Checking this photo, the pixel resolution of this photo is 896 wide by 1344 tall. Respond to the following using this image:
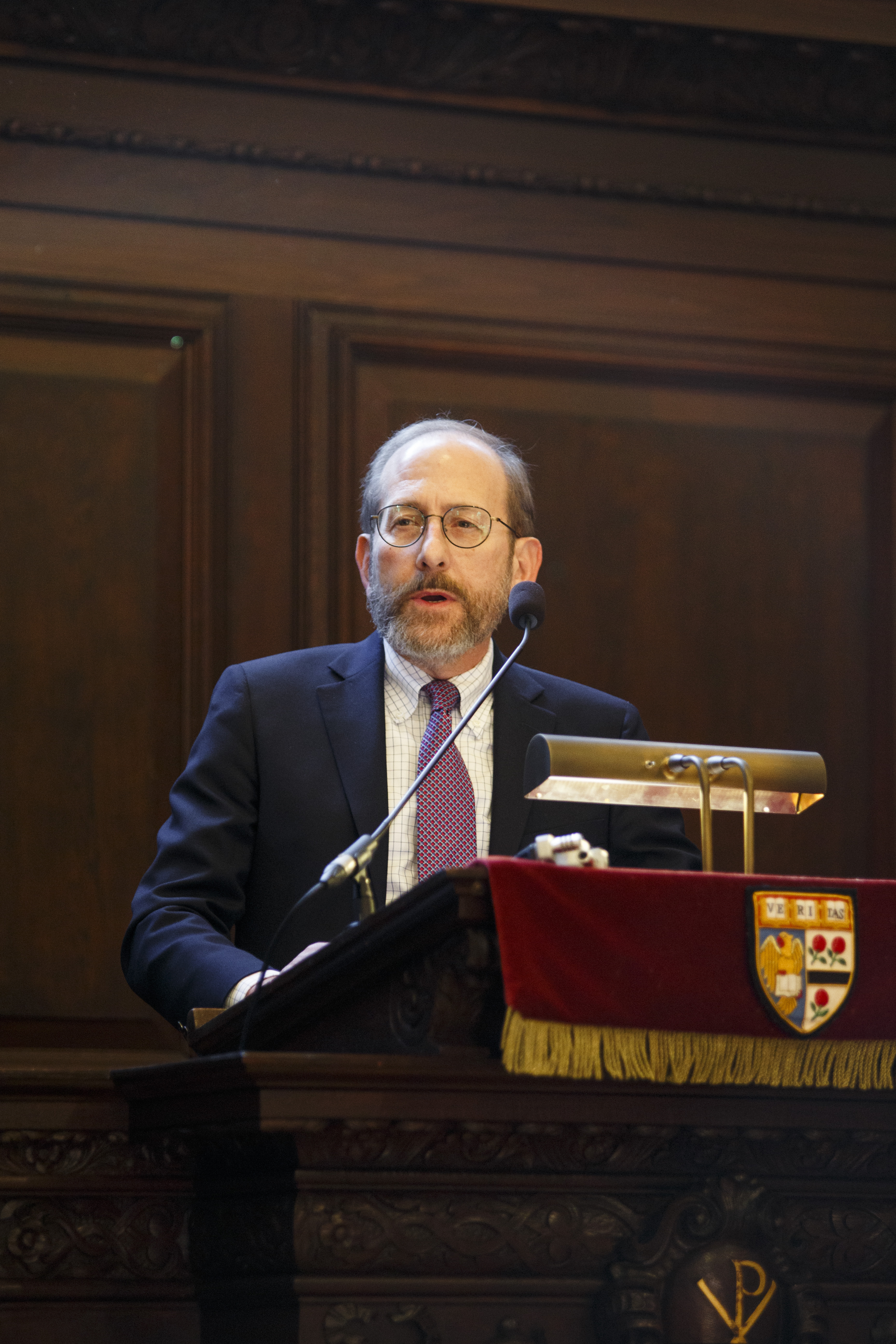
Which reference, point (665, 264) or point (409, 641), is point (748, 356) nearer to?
point (665, 264)

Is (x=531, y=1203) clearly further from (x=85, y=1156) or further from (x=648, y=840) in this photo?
(x=648, y=840)

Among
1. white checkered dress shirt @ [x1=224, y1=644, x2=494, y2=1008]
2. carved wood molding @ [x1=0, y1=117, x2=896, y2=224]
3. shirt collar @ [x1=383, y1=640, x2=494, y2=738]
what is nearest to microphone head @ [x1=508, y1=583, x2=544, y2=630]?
white checkered dress shirt @ [x1=224, y1=644, x2=494, y2=1008]

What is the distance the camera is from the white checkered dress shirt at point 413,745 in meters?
2.79

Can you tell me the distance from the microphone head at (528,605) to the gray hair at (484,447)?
82 cm

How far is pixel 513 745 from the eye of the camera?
9.79ft

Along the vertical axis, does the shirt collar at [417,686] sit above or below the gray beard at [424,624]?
below

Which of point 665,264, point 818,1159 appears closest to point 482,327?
point 665,264

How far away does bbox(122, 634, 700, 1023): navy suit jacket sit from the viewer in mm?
2809

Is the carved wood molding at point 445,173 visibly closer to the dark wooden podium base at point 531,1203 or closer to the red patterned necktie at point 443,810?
the red patterned necktie at point 443,810

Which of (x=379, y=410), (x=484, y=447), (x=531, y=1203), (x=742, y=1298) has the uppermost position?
(x=379, y=410)

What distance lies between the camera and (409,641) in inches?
120

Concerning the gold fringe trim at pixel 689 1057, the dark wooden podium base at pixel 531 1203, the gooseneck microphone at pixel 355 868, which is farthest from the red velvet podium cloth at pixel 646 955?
the gooseneck microphone at pixel 355 868

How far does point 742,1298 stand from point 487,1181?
31 cm

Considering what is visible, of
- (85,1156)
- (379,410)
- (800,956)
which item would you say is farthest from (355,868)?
(379,410)
